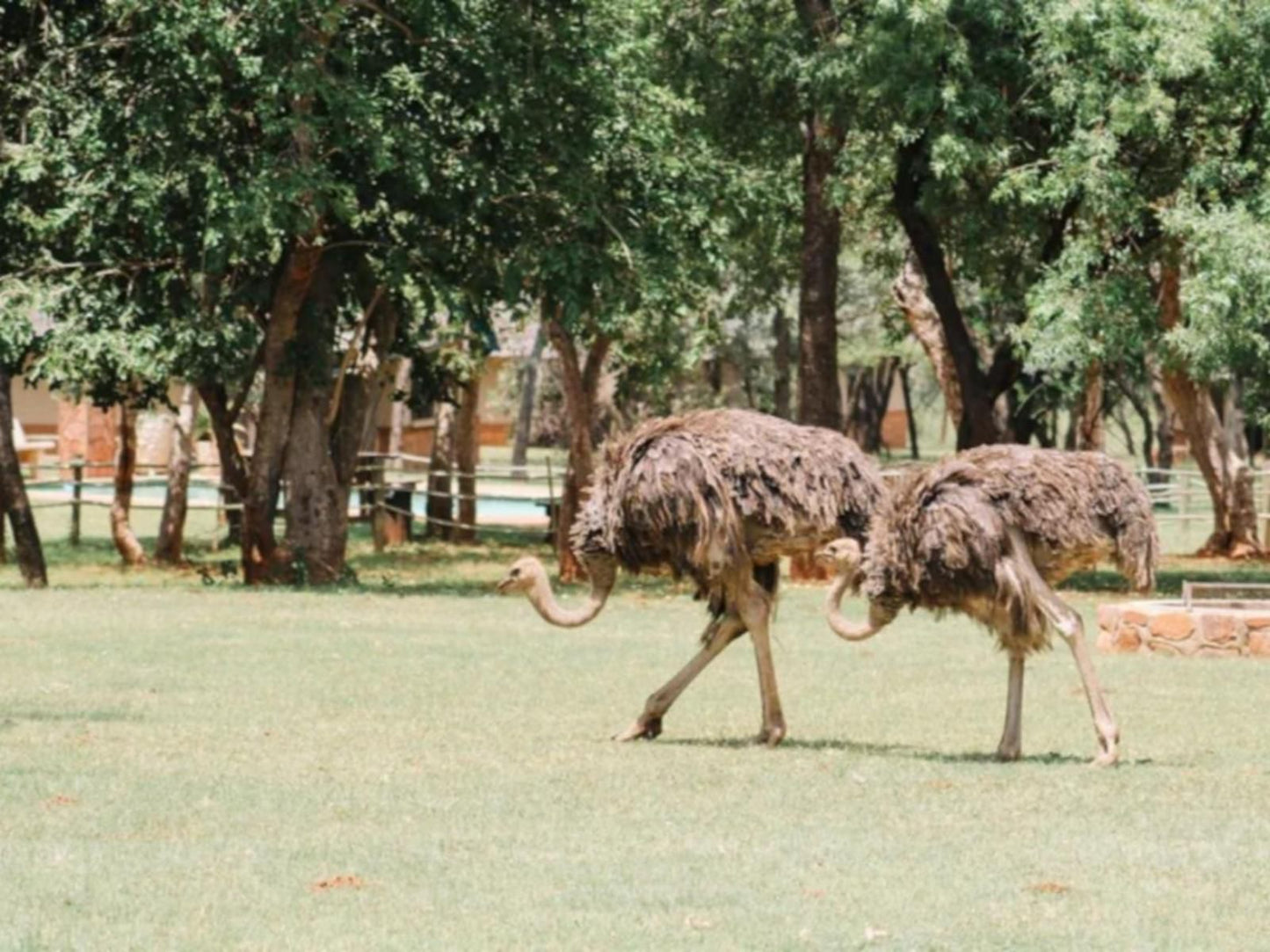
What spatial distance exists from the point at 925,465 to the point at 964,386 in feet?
61.0

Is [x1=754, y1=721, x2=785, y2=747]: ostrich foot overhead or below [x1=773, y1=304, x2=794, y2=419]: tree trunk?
below

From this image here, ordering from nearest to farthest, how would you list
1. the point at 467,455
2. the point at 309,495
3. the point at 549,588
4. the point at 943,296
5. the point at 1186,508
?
the point at 549,588 < the point at 309,495 < the point at 943,296 < the point at 467,455 < the point at 1186,508

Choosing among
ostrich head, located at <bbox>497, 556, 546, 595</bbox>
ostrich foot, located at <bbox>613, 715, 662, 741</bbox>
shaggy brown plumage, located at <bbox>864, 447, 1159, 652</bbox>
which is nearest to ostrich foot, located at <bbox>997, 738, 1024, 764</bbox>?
shaggy brown plumage, located at <bbox>864, 447, 1159, 652</bbox>

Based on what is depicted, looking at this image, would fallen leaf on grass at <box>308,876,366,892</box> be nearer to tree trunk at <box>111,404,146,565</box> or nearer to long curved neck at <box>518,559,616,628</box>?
long curved neck at <box>518,559,616,628</box>

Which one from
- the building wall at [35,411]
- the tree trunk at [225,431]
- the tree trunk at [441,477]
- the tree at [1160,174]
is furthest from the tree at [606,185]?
the building wall at [35,411]

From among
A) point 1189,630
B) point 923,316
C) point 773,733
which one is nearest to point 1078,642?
point 773,733

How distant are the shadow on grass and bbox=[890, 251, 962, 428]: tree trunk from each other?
20878 mm

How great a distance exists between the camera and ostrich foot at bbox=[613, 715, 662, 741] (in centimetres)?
1538

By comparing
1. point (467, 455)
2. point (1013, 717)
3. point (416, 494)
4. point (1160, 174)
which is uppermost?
point (1160, 174)

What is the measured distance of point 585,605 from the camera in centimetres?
1531

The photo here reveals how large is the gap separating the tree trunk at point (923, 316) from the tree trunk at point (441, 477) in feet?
29.9

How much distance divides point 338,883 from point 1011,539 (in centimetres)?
495

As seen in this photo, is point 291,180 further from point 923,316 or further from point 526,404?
point 526,404

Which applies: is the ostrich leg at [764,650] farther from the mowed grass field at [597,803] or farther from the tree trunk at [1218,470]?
the tree trunk at [1218,470]
